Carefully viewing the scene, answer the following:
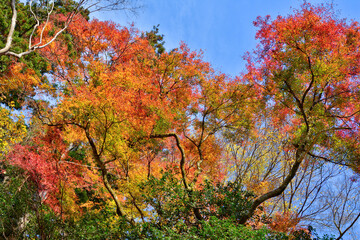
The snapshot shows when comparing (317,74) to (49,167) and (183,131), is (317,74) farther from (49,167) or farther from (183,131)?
(49,167)

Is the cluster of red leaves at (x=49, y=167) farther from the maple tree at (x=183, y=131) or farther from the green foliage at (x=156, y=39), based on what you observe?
the green foliage at (x=156, y=39)

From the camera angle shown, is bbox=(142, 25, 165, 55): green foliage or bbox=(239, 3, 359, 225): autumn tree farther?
bbox=(142, 25, 165, 55): green foliage

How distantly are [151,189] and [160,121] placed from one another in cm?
265

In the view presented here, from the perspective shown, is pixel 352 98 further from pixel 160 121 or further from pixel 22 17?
pixel 22 17

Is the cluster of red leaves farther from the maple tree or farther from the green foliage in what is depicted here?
the green foliage

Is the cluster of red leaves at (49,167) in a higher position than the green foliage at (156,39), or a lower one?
lower

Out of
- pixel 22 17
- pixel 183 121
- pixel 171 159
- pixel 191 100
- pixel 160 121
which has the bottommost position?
pixel 160 121

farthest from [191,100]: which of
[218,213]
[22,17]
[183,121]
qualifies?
[22,17]

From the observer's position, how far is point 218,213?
718 cm

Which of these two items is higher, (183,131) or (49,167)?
(183,131)

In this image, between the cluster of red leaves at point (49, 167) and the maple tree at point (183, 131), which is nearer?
the maple tree at point (183, 131)

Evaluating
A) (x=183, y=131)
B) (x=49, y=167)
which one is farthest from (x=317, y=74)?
(x=49, y=167)


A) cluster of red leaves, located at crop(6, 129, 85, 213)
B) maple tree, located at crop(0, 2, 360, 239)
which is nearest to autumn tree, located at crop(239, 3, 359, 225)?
maple tree, located at crop(0, 2, 360, 239)

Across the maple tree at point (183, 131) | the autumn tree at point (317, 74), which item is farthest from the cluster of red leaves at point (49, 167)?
the autumn tree at point (317, 74)
